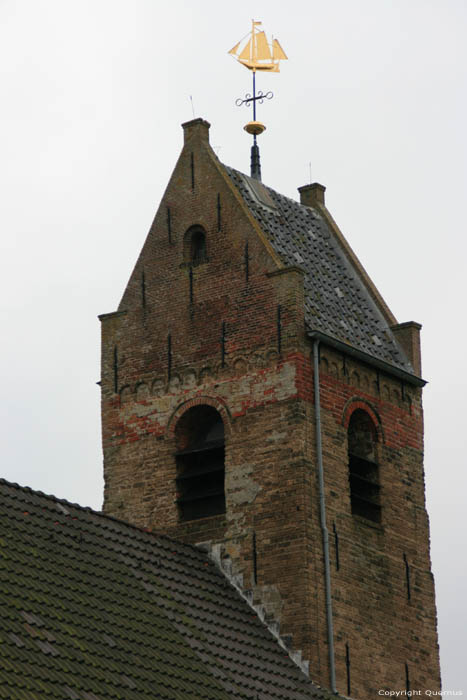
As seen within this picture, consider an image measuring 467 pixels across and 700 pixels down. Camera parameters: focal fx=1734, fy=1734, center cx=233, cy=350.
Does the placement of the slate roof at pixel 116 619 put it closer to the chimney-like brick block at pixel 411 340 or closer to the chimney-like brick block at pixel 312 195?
the chimney-like brick block at pixel 411 340

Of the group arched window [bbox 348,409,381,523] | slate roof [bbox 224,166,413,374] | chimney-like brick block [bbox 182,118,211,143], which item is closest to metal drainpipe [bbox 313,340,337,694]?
slate roof [bbox 224,166,413,374]

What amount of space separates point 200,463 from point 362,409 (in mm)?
2780

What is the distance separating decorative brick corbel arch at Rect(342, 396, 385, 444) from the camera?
27552 millimetres

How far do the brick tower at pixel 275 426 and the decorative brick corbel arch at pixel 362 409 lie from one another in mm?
36

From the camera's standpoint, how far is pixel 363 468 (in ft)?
92.9

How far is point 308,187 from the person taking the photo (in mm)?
32438

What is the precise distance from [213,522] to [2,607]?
→ 7.61 metres

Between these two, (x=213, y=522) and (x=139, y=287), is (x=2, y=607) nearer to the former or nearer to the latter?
(x=213, y=522)

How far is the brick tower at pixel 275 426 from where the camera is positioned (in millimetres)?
26078

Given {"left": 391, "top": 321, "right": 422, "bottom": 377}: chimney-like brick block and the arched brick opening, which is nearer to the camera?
the arched brick opening

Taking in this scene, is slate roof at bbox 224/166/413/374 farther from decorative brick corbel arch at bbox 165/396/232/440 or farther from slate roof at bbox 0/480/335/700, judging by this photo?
slate roof at bbox 0/480/335/700

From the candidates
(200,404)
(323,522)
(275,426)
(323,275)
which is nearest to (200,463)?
(200,404)

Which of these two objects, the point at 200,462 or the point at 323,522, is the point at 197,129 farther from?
the point at 323,522

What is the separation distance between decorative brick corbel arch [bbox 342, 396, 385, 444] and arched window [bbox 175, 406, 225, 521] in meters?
2.00
